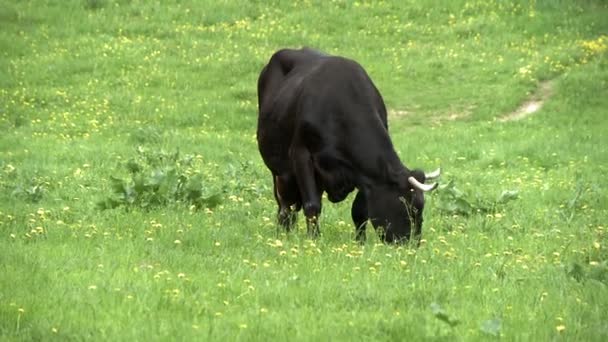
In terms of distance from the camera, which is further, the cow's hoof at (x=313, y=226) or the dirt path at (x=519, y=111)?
the dirt path at (x=519, y=111)

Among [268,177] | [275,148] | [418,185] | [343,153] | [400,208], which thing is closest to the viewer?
[418,185]

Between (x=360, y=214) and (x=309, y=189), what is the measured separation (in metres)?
0.56

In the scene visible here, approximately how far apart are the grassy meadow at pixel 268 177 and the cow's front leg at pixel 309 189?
39 centimetres

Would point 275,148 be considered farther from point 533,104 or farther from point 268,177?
point 533,104

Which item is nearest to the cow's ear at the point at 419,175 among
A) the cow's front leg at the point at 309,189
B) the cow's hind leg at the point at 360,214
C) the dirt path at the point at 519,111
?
the cow's hind leg at the point at 360,214

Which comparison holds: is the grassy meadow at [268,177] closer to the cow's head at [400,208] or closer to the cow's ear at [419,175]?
the cow's head at [400,208]

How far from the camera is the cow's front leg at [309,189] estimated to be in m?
11.3

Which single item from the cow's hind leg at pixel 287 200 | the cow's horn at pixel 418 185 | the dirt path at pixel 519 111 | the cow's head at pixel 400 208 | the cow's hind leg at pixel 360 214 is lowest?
the dirt path at pixel 519 111

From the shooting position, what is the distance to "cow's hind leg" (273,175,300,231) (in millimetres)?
12180

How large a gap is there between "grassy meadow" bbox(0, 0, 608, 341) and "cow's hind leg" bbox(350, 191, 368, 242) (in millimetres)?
232

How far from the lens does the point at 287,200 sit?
40.9ft

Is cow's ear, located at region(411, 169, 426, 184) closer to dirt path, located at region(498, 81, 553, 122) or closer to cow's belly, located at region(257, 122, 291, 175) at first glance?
cow's belly, located at region(257, 122, 291, 175)

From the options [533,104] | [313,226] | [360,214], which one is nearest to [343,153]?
[360,214]

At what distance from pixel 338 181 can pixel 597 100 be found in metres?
14.2
